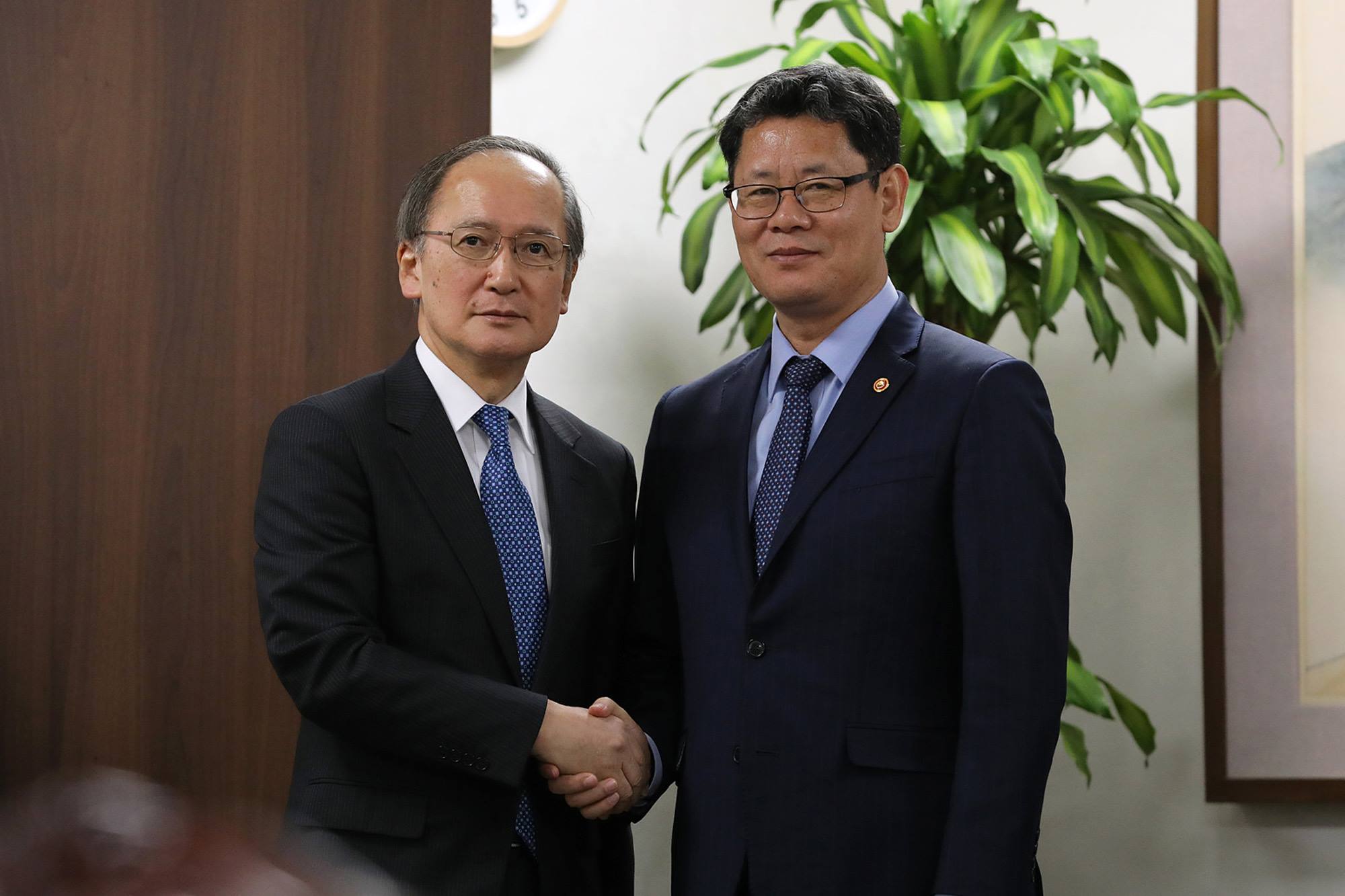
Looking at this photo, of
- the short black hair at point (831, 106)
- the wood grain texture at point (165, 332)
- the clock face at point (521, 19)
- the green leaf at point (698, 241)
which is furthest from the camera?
the clock face at point (521, 19)

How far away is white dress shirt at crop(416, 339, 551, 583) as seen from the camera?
1.79 meters

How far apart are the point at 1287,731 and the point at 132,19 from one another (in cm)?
256

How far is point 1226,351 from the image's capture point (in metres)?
2.73

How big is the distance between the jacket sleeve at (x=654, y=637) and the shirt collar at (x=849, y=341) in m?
0.25

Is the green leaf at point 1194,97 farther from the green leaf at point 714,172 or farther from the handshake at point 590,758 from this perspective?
the handshake at point 590,758

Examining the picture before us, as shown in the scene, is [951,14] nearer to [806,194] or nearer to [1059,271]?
[1059,271]

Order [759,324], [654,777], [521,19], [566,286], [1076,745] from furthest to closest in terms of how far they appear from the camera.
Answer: [521,19], [759,324], [1076,745], [566,286], [654,777]

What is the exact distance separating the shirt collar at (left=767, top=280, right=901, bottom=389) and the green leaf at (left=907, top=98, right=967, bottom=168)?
1.66 ft

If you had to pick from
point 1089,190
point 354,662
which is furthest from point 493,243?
point 1089,190

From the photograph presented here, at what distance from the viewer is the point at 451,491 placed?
1713mm

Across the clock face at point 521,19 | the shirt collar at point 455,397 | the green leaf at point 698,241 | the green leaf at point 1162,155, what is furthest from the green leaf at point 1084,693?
the clock face at point 521,19

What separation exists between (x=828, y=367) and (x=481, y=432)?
0.49 meters

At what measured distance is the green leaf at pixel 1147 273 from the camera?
250 cm

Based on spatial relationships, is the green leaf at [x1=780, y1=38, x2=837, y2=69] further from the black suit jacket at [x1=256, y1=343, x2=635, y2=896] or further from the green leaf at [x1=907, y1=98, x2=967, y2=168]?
the black suit jacket at [x1=256, y1=343, x2=635, y2=896]
